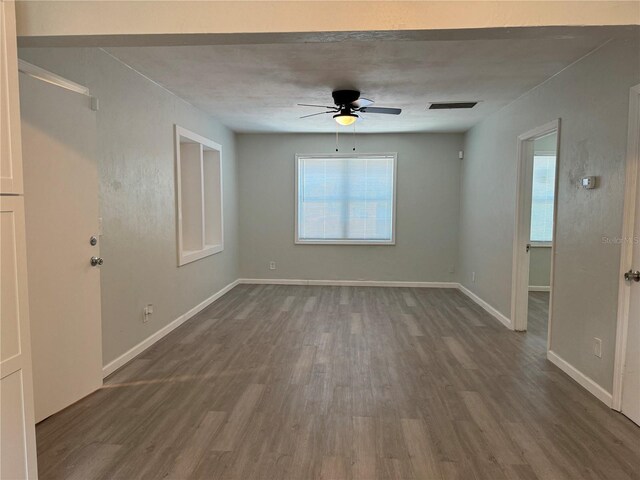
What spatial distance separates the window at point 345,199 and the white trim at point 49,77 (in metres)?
4.20

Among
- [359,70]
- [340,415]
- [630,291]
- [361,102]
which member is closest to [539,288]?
[630,291]

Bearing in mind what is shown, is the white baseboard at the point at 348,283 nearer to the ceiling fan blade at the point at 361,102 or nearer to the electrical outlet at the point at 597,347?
the ceiling fan blade at the point at 361,102

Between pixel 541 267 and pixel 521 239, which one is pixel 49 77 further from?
pixel 541 267

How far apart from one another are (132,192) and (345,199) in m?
3.92

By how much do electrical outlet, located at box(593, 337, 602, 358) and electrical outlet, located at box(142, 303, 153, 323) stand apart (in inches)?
147

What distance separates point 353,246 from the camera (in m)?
6.86

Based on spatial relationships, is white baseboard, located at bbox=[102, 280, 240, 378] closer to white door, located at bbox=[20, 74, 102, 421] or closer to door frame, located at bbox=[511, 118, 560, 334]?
white door, located at bbox=[20, 74, 102, 421]

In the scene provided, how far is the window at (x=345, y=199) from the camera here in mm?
6762

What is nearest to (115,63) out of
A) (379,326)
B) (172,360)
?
(172,360)

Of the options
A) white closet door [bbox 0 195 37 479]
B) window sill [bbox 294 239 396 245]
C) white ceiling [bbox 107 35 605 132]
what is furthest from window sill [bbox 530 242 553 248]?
white closet door [bbox 0 195 37 479]

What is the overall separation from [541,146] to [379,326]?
413 cm

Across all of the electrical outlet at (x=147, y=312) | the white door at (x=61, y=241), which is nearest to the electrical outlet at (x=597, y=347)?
the white door at (x=61, y=241)

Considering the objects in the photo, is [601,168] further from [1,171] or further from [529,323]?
[1,171]

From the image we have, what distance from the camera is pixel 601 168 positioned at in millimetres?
2895
